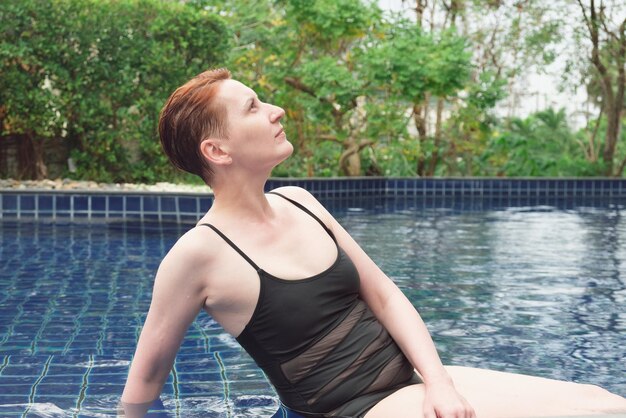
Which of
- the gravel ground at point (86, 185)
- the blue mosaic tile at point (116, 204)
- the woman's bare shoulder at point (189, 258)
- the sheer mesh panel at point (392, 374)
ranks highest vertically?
the woman's bare shoulder at point (189, 258)

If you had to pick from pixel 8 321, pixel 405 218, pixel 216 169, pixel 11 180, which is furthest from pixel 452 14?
pixel 216 169

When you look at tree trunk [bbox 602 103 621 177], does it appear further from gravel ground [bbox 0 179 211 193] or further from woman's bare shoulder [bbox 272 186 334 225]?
woman's bare shoulder [bbox 272 186 334 225]

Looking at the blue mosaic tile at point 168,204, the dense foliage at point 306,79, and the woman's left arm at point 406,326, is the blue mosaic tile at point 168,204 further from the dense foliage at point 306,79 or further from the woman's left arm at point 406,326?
the woman's left arm at point 406,326

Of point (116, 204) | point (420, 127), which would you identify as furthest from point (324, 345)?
point (420, 127)

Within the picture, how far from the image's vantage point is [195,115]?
2162 millimetres

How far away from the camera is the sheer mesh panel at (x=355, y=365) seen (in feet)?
7.20

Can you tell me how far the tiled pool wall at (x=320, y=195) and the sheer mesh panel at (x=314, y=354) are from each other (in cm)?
860

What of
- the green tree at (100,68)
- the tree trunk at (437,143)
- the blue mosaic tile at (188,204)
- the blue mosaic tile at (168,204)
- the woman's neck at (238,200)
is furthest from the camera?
the tree trunk at (437,143)

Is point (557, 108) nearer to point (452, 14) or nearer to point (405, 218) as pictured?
point (452, 14)

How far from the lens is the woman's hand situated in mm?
2023

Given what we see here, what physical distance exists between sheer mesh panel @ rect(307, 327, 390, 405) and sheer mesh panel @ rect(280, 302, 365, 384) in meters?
0.06

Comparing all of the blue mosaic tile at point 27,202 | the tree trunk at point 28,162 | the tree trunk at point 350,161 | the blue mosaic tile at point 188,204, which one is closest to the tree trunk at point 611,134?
the tree trunk at point 350,161

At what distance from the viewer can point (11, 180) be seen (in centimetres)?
1273

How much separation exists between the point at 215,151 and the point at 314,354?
525 millimetres
